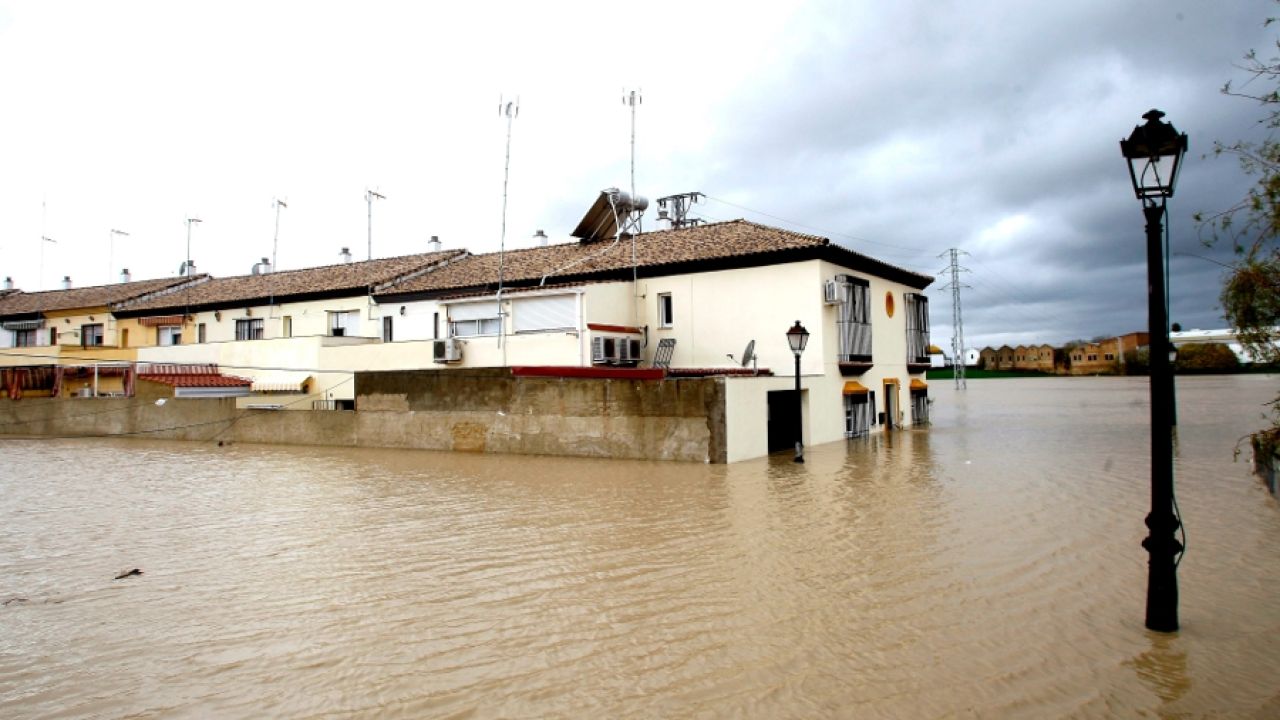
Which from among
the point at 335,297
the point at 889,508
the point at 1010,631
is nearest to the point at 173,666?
the point at 1010,631

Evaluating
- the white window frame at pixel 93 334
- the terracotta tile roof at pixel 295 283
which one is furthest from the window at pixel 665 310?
the white window frame at pixel 93 334

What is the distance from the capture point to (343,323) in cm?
3055

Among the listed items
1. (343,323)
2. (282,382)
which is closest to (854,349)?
(282,382)

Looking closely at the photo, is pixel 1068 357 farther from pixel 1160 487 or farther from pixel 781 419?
pixel 1160 487

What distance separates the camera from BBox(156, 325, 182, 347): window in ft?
117

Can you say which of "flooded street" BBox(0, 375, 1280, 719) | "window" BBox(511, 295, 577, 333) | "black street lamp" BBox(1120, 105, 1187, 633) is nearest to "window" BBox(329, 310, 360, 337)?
"window" BBox(511, 295, 577, 333)

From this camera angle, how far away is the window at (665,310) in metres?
23.5

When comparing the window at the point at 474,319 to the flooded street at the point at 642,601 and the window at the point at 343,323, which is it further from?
the flooded street at the point at 642,601

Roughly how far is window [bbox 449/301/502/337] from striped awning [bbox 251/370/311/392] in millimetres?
6230

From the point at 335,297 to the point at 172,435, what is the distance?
796cm

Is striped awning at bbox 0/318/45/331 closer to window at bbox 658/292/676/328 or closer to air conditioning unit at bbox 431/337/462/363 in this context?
air conditioning unit at bbox 431/337/462/363

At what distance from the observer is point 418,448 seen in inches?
817

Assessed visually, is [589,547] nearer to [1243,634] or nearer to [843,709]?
[843,709]

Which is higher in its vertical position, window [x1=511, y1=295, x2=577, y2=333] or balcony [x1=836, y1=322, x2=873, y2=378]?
window [x1=511, y1=295, x2=577, y2=333]
